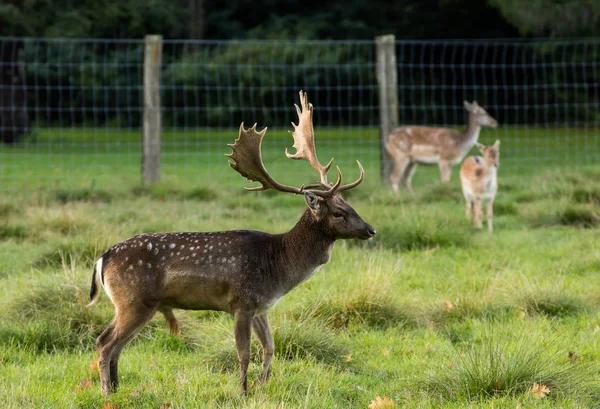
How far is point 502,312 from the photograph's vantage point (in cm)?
653

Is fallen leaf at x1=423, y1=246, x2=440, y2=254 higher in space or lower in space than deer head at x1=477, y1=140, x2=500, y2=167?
lower

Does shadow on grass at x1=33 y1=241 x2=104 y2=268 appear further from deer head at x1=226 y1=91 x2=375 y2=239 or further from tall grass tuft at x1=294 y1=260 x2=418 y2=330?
deer head at x1=226 y1=91 x2=375 y2=239

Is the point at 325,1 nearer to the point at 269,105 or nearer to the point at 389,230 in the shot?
Answer: the point at 269,105

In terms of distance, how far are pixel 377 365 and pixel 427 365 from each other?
0.30m

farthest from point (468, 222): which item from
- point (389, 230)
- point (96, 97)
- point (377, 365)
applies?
point (96, 97)

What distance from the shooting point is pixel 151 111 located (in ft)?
40.2

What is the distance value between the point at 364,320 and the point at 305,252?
1242mm

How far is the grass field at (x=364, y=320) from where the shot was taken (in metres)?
4.95

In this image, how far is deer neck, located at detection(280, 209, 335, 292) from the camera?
533 centimetres

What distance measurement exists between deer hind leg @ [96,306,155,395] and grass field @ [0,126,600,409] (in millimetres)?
130

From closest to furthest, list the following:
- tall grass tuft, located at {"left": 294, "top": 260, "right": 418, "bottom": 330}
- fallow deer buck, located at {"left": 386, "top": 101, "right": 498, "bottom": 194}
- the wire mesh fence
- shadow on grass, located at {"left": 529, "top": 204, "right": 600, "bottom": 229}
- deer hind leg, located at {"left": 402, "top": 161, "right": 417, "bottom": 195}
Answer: tall grass tuft, located at {"left": 294, "top": 260, "right": 418, "bottom": 330} < shadow on grass, located at {"left": 529, "top": 204, "right": 600, "bottom": 229} < fallow deer buck, located at {"left": 386, "top": 101, "right": 498, "bottom": 194} < deer hind leg, located at {"left": 402, "top": 161, "right": 417, "bottom": 195} < the wire mesh fence

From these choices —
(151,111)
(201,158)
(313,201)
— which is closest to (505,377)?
(313,201)

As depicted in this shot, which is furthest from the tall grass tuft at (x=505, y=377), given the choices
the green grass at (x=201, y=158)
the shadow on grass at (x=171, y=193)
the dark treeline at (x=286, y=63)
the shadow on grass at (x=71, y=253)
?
the dark treeline at (x=286, y=63)

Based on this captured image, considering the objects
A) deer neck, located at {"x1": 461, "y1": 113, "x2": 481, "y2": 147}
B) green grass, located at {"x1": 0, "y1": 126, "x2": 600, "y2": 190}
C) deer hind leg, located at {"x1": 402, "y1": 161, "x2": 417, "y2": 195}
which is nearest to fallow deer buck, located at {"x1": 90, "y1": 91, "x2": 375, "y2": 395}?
green grass, located at {"x1": 0, "y1": 126, "x2": 600, "y2": 190}
